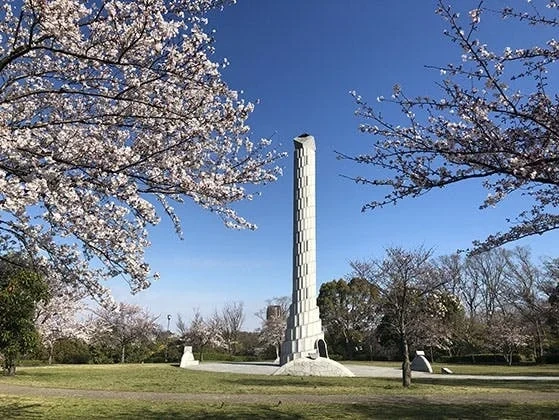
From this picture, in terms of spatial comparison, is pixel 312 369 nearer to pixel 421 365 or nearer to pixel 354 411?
pixel 421 365

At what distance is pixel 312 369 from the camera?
22.6 meters

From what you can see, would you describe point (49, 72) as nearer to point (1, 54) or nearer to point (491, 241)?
point (1, 54)

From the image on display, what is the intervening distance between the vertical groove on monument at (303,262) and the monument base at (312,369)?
14.1 feet

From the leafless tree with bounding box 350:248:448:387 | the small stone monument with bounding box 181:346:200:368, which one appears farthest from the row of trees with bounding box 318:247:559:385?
the small stone monument with bounding box 181:346:200:368

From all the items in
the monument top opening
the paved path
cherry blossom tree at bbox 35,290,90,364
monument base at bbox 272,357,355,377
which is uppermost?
the monument top opening

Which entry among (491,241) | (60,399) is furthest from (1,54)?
(60,399)

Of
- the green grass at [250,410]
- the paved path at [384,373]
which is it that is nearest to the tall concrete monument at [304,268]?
the paved path at [384,373]

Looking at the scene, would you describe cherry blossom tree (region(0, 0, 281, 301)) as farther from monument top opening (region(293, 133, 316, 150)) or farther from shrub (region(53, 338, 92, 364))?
shrub (region(53, 338, 92, 364))

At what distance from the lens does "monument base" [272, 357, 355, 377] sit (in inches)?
880

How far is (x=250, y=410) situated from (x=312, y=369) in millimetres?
13482

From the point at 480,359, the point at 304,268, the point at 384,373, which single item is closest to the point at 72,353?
the point at 304,268

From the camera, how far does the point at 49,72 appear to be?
5.86 m

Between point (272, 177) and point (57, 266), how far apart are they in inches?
129

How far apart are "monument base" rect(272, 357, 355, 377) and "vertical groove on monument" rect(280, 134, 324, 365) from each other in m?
4.30
